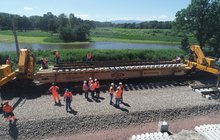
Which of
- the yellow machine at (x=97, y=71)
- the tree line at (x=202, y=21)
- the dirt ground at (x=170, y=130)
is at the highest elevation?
the tree line at (x=202, y=21)

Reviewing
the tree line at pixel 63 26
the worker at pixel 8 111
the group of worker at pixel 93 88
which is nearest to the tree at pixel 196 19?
the group of worker at pixel 93 88

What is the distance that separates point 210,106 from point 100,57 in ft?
52.1

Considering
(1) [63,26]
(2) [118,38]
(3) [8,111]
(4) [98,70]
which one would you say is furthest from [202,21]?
(1) [63,26]

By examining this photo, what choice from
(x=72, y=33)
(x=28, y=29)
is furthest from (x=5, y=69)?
(x=28, y=29)

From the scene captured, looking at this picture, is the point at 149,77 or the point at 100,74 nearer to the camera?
the point at 100,74

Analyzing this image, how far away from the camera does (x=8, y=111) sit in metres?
11.2

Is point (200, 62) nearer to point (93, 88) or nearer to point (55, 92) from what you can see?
point (93, 88)

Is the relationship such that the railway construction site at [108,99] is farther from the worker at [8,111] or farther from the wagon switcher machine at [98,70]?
the worker at [8,111]

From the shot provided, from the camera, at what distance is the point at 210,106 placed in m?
13.7

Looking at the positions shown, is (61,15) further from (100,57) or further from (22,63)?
(22,63)

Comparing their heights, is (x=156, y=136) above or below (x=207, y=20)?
below

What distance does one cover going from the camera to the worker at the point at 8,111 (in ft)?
36.8

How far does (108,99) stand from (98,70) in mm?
2783

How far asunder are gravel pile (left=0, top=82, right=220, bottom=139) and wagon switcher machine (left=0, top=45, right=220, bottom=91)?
5.45 feet
